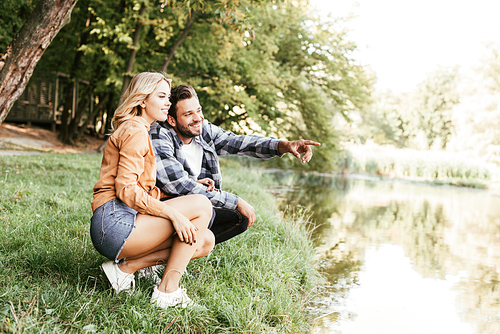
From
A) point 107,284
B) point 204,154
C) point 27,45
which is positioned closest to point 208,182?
point 204,154

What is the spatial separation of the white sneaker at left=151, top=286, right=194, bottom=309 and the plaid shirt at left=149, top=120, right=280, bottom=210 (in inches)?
26.0

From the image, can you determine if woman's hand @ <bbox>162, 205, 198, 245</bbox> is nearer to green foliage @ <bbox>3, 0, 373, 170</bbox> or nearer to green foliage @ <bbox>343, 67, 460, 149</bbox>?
green foliage @ <bbox>3, 0, 373, 170</bbox>

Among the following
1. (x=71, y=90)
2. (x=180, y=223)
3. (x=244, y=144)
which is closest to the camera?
(x=180, y=223)

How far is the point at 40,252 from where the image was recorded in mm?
3240

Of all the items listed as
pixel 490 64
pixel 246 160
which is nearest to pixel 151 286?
pixel 246 160

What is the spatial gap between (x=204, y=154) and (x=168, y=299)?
3.77ft

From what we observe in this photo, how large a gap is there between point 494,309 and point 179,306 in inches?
131

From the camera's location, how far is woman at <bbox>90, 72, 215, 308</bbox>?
249cm

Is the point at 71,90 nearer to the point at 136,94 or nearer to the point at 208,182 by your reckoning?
the point at 208,182

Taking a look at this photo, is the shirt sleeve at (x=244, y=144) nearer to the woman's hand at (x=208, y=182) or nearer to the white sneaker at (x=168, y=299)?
the woman's hand at (x=208, y=182)

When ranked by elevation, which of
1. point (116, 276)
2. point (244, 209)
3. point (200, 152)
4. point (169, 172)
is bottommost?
point (116, 276)

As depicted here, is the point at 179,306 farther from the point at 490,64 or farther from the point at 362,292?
the point at 490,64

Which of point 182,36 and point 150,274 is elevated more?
point 182,36

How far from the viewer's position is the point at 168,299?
2.70m
